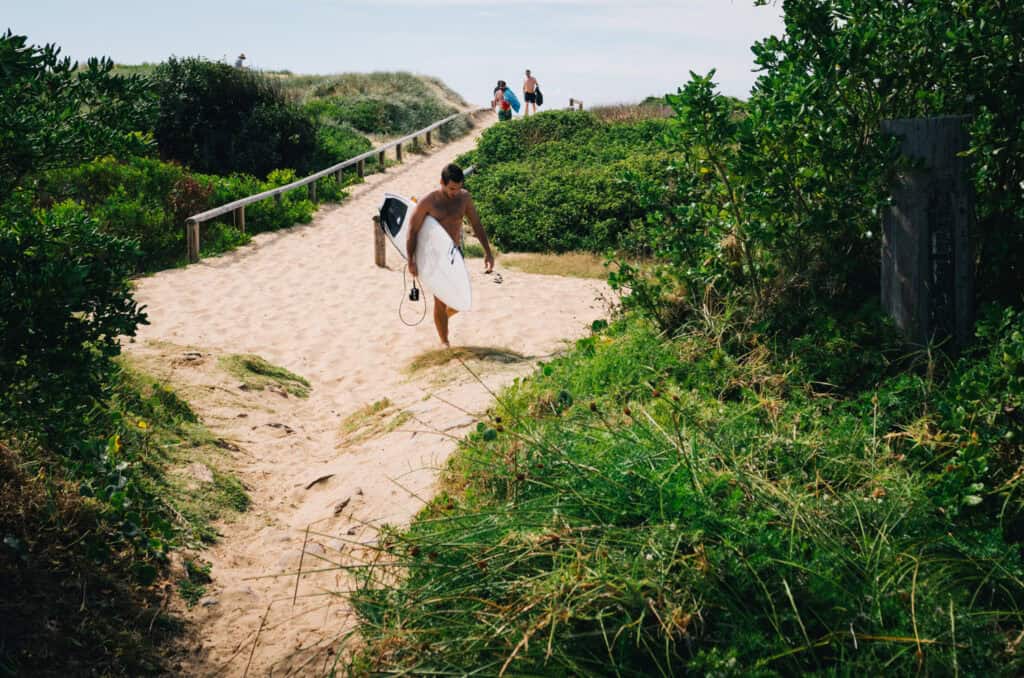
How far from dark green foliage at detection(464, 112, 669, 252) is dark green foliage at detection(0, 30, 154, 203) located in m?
7.47

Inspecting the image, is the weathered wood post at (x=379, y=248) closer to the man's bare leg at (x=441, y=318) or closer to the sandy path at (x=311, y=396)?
the sandy path at (x=311, y=396)

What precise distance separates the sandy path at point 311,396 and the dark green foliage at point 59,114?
2242mm

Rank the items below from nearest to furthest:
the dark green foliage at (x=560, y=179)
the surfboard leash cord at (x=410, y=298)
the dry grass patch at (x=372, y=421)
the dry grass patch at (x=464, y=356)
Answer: the dry grass patch at (x=372, y=421), the dry grass patch at (x=464, y=356), the surfboard leash cord at (x=410, y=298), the dark green foliage at (x=560, y=179)

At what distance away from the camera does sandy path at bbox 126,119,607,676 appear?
4.78 metres

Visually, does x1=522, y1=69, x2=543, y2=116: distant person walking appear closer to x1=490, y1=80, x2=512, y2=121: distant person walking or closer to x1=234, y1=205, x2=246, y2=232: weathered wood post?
x1=490, y1=80, x2=512, y2=121: distant person walking

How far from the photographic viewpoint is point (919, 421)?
5.00 metres

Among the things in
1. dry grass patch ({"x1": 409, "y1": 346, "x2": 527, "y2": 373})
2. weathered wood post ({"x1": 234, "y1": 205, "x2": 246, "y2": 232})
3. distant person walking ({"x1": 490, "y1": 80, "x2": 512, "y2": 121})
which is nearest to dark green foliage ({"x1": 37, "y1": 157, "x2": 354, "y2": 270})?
weathered wood post ({"x1": 234, "y1": 205, "x2": 246, "y2": 232})

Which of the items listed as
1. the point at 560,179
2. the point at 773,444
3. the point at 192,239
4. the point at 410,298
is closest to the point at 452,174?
the point at 410,298

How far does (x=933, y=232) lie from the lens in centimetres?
557

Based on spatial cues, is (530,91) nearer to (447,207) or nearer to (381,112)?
(381,112)

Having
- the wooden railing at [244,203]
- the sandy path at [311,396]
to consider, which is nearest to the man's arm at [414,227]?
the sandy path at [311,396]

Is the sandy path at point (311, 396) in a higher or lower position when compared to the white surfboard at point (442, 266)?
lower

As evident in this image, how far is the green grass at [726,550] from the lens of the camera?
139 inches

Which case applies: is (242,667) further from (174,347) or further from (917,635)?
(174,347)
